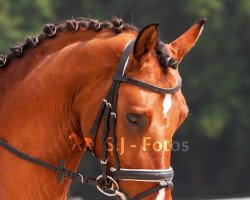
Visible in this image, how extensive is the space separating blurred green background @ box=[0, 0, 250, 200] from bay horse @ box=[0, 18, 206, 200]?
14264 millimetres

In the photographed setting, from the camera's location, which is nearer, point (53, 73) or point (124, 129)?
point (124, 129)

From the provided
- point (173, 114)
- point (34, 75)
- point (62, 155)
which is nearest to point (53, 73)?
point (34, 75)

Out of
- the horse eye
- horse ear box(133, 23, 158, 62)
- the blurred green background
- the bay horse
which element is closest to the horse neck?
the bay horse

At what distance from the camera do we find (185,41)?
3.92m

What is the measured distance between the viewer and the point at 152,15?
63.3ft

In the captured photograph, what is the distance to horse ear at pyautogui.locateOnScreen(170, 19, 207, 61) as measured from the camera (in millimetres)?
3869

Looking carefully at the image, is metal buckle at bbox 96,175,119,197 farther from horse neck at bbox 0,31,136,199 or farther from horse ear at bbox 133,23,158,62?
horse ear at bbox 133,23,158,62

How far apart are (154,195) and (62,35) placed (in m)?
1.07

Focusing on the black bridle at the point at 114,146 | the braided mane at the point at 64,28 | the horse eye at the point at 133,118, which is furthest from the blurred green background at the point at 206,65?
the horse eye at the point at 133,118

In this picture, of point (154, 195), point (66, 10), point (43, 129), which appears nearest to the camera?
point (154, 195)

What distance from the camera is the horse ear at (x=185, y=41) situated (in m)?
3.87

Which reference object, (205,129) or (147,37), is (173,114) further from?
(205,129)

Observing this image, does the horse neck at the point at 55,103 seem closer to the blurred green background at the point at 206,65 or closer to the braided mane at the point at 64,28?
the braided mane at the point at 64,28

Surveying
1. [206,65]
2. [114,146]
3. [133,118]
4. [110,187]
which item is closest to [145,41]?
[133,118]
